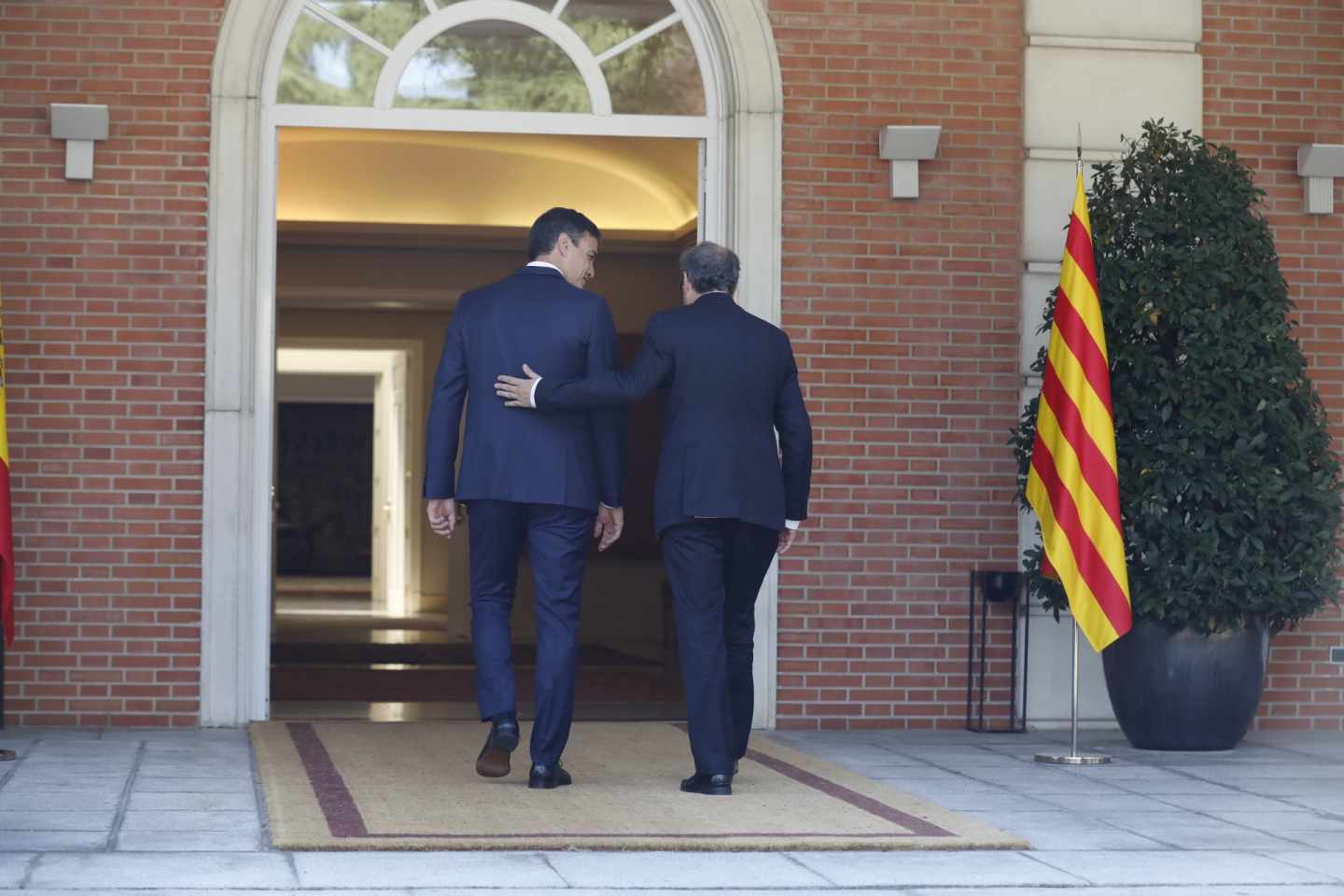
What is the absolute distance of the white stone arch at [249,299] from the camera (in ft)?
20.4

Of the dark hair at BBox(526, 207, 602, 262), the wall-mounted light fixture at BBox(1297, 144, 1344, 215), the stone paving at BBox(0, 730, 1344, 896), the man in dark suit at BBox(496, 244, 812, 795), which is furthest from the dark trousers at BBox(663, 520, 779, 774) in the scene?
the wall-mounted light fixture at BBox(1297, 144, 1344, 215)

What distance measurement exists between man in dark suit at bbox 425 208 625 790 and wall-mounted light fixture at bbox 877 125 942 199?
2.03 metres

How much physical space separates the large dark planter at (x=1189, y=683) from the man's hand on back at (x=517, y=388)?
233 cm

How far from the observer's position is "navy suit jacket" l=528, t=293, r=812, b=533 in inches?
182

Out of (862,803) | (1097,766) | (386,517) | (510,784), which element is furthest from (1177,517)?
(386,517)

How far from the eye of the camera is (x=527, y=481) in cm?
466

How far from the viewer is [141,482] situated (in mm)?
6191

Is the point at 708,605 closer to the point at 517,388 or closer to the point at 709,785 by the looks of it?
the point at 709,785

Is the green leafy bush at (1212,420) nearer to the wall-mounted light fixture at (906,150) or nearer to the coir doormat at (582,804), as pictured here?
the wall-mounted light fixture at (906,150)

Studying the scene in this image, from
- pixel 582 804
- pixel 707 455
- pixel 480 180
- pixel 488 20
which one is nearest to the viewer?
pixel 582 804

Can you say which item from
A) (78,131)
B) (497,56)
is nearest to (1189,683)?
(497,56)

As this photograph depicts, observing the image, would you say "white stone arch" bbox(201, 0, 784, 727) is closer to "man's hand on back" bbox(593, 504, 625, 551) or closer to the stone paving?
the stone paving

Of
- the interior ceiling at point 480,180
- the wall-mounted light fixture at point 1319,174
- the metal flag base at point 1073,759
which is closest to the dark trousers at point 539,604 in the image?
the metal flag base at point 1073,759

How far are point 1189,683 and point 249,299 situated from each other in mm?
3293
